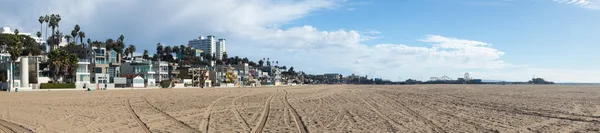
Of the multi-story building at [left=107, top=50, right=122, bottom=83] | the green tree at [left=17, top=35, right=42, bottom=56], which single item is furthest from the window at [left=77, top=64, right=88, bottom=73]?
the green tree at [left=17, top=35, right=42, bottom=56]

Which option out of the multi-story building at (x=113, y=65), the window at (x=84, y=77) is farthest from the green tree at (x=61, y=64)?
the multi-story building at (x=113, y=65)

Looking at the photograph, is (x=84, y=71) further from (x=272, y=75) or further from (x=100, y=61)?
(x=272, y=75)

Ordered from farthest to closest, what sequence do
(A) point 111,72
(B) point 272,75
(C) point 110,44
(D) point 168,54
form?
(B) point 272,75
(D) point 168,54
(C) point 110,44
(A) point 111,72

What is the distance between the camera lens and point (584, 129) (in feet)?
40.2

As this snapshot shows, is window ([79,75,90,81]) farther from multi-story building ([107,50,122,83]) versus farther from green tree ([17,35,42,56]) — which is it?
green tree ([17,35,42,56])

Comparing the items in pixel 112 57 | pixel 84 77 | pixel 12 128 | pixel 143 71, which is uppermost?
pixel 112 57

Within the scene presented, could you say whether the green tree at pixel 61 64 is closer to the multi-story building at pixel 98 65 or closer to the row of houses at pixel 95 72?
the row of houses at pixel 95 72

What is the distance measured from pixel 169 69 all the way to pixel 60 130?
85057 mm

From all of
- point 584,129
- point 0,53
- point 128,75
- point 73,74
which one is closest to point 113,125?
point 584,129

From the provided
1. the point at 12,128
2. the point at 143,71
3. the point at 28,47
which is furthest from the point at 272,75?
the point at 12,128

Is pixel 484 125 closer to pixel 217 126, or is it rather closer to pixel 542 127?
pixel 542 127

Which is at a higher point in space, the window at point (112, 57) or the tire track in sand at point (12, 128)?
the window at point (112, 57)

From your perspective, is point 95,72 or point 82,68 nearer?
point 82,68

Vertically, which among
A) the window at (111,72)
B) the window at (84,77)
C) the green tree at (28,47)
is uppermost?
the green tree at (28,47)
